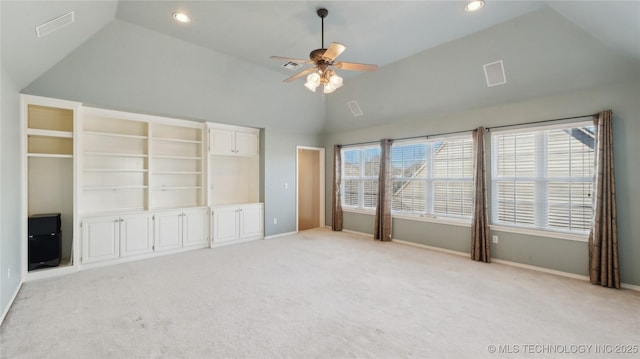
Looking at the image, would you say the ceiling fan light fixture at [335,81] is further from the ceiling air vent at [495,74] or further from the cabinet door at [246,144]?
the cabinet door at [246,144]

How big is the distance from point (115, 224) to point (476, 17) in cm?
591

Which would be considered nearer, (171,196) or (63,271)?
(63,271)

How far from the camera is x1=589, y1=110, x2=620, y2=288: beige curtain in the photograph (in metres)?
3.40

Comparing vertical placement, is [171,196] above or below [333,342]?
above

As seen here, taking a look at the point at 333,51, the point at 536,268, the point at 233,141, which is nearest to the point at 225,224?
the point at 233,141

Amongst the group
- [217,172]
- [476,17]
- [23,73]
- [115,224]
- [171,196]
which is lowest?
[115,224]

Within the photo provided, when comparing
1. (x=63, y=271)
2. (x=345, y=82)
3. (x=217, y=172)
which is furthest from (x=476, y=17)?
(x=63, y=271)

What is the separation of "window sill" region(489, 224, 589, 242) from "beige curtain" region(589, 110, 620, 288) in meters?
0.17

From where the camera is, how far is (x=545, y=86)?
3.81 meters

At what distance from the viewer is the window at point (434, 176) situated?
496cm

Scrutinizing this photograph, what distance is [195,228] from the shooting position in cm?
519

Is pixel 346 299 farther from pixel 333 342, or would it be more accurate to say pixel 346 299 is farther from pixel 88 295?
pixel 88 295

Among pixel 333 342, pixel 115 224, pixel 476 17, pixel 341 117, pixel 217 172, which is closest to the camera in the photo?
pixel 333 342

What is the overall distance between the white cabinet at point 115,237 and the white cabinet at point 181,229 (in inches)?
6.1
